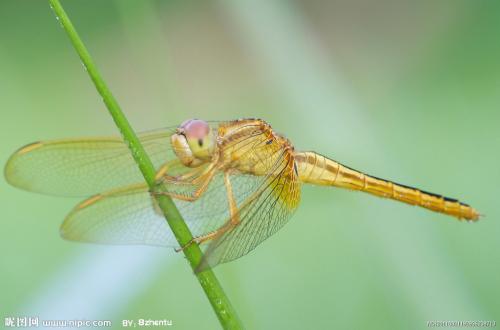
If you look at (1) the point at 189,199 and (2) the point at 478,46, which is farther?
(2) the point at 478,46

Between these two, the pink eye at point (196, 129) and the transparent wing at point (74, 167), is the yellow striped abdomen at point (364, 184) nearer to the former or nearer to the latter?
the pink eye at point (196, 129)

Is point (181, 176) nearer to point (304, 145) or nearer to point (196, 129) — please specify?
point (196, 129)

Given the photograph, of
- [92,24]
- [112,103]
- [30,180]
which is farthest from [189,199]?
[92,24]

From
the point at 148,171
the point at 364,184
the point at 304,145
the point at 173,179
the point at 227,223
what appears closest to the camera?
the point at 148,171

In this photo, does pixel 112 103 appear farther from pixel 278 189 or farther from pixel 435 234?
pixel 435 234

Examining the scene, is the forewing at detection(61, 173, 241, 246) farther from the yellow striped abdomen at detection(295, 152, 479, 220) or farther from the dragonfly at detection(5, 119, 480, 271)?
the yellow striped abdomen at detection(295, 152, 479, 220)

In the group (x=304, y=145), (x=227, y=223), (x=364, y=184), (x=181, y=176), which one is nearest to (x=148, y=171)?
(x=227, y=223)
